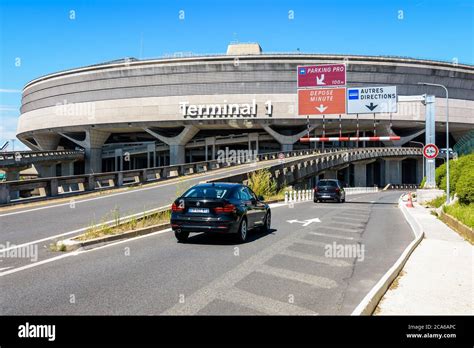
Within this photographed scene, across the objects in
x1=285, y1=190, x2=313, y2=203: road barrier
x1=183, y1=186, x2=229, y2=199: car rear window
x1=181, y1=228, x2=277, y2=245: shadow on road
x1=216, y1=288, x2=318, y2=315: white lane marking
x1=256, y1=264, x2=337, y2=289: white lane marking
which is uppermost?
x1=183, y1=186, x2=229, y2=199: car rear window

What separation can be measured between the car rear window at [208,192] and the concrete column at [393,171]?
73995 mm

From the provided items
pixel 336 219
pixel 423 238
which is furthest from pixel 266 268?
pixel 336 219

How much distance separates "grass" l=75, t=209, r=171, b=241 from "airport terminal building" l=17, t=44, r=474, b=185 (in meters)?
61.4

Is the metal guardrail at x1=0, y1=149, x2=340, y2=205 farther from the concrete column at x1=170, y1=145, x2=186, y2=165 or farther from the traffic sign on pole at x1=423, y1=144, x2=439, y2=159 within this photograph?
the concrete column at x1=170, y1=145, x2=186, y2=165

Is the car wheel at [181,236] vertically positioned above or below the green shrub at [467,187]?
below

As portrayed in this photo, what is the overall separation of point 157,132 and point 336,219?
7001cm

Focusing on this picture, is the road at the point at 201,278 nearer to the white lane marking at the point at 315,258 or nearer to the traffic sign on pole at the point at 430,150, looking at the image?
the white lane marking at the point at 315,258

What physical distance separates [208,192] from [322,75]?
78.6ft

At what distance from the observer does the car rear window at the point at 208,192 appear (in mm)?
11358

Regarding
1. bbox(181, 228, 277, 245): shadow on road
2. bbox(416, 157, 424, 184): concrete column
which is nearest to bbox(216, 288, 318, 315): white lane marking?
bbox(181, 228, 277, 245): shadow on road

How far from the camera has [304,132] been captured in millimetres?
81188

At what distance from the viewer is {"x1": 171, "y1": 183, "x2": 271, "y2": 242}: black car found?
10.9m

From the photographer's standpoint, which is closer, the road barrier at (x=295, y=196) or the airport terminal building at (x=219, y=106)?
the road barrier at (x=295, y=196)

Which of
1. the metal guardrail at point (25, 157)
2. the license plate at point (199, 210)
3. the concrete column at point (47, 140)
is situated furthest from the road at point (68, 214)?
the concrete column at point (47, 140)
